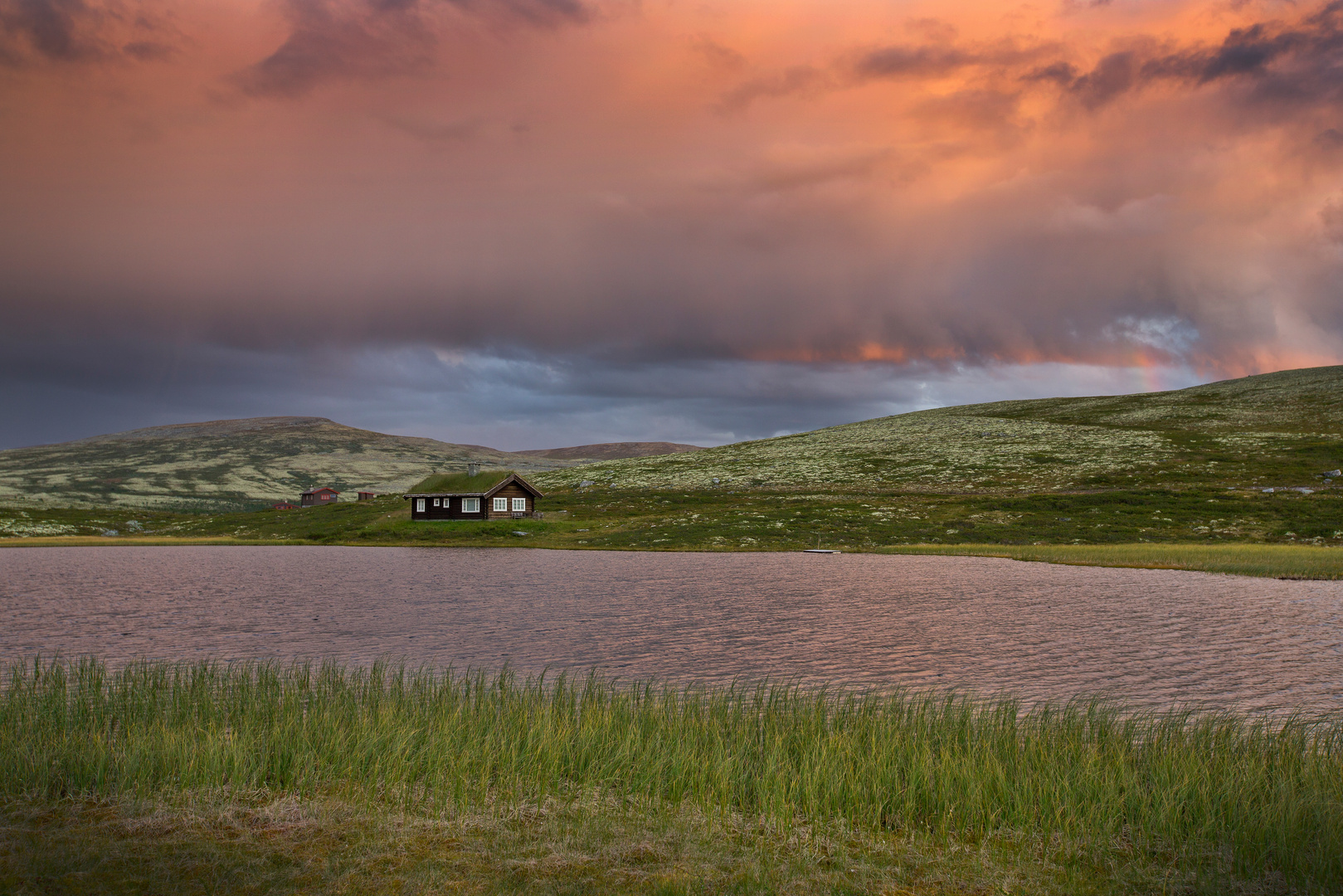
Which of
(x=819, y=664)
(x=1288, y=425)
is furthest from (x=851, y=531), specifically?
(x=1288, y=425)

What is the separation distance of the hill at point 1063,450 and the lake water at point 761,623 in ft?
176

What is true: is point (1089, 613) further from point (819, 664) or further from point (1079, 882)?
point (1079, 882)

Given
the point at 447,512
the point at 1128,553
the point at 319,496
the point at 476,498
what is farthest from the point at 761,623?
the point at 319,496

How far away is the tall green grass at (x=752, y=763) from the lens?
907 centimetres

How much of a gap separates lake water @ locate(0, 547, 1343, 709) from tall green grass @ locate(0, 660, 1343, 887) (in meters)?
5.90

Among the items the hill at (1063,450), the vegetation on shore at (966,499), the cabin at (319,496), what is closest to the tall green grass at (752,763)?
the vegetation on shore at (966,499)

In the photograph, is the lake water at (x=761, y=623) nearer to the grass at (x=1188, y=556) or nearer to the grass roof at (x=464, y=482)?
the grass at (x=1188, y=556)

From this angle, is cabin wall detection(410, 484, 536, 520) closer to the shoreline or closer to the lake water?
the shoreline

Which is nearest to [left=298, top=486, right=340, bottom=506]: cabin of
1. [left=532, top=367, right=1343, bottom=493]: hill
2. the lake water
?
[left=532, top=367, right=1343, bottom=493]: hill

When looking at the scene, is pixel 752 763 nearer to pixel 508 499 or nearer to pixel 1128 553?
pixel 1128 553

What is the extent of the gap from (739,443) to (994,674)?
151 m

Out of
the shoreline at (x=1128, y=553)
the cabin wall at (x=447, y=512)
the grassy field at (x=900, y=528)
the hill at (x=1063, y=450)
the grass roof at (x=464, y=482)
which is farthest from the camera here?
the hill at (x=1063, y=450)

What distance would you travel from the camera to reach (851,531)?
229 ft

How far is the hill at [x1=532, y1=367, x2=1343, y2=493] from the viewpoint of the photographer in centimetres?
9300
